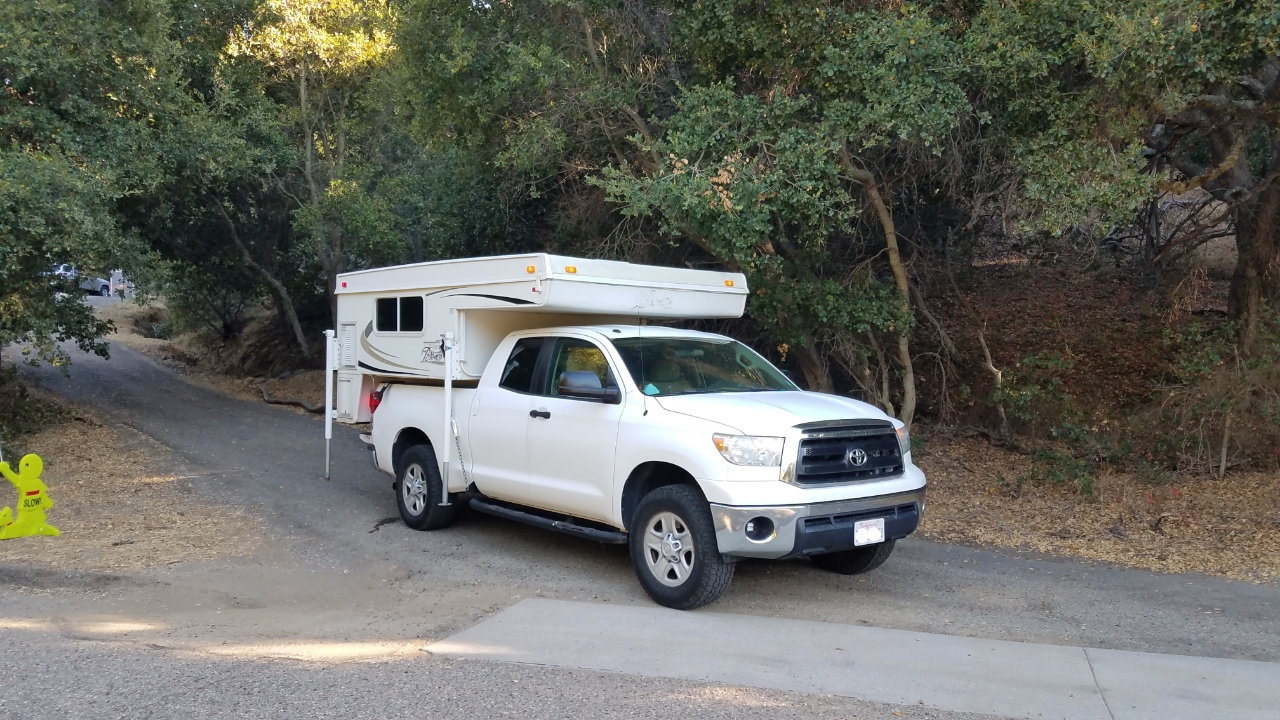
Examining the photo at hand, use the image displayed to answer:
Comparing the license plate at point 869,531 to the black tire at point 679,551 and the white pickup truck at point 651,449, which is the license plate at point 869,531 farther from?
the black tire at point 679,551

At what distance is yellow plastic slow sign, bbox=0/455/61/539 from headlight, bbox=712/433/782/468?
19.6ft

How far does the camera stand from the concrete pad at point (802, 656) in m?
4.93

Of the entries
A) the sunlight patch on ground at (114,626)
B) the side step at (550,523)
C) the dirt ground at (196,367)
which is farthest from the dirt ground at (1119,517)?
the dirt ground at (196,367)

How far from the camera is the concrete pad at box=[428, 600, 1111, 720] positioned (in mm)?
4934

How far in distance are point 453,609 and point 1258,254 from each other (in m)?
10.2

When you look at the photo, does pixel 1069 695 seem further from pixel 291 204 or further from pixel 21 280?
pixel 291 204

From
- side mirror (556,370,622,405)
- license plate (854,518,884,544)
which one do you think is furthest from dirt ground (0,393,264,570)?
license plate (854,518,884,544)

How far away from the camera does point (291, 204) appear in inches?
730

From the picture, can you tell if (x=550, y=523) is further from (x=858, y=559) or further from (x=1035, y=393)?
(x=1035, y=393)

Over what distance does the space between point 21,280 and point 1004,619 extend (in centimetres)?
1121

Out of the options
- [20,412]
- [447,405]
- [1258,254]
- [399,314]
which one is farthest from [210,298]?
[1258,254]

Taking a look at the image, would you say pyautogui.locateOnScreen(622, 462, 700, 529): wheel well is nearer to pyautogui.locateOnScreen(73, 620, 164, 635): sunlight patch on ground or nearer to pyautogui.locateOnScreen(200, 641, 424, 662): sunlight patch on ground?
pyautogui.locateOnScreen(200, 641, 424, 662): sunlight patch on ground

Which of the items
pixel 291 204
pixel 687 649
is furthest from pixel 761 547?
pixel 291 204

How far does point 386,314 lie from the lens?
9.34 m
